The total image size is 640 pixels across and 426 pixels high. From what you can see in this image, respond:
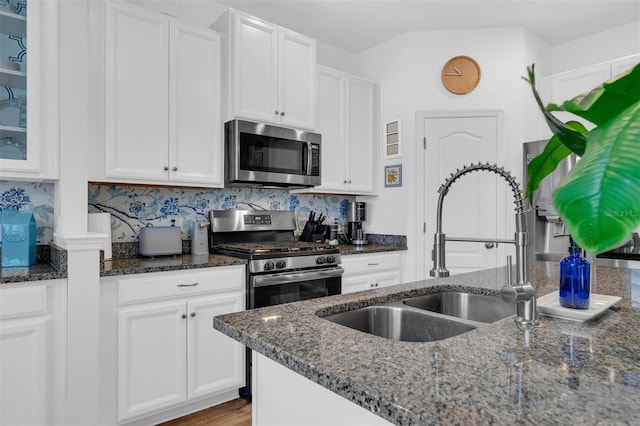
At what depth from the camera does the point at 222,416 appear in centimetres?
236

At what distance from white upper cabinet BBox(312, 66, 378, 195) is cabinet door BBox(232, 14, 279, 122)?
550 mm

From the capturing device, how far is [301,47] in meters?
3.19

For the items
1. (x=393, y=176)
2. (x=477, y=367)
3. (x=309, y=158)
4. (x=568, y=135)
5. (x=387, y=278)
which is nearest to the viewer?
(x=568, y=135)

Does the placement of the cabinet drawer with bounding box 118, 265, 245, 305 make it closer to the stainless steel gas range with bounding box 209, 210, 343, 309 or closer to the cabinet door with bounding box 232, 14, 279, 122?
the stainless steel gas range with bounding box 209, 210, 343, 309

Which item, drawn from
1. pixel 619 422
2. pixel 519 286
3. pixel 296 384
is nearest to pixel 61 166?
pixel 296 384

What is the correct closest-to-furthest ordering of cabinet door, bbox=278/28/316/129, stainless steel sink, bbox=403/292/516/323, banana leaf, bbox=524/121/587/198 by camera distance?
banana leaf, bbox=524/121/587/198 < stainless steel sink, bbox=403/292/516/323 < cabinet door, bbox=278/28/316/129

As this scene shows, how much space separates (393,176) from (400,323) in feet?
8.48

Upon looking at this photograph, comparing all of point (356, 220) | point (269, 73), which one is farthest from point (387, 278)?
point (269, 73)

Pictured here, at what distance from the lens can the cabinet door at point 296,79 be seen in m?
3.06

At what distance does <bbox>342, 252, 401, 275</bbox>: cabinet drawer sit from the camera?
10.3 ft

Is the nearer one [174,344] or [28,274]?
[28,274]

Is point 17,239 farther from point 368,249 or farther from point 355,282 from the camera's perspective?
point 368,249

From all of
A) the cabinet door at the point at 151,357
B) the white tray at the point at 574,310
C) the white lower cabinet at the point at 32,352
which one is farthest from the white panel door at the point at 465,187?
the white lower cabinet at the point at 32,352

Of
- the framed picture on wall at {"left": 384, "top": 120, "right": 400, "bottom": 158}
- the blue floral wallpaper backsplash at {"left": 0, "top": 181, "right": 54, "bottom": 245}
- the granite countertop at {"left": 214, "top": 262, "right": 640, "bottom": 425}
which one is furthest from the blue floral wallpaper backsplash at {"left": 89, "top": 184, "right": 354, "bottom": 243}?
the granite countertop at {"left": 214, "top": 262, "right": 640, "bottom": 425}
